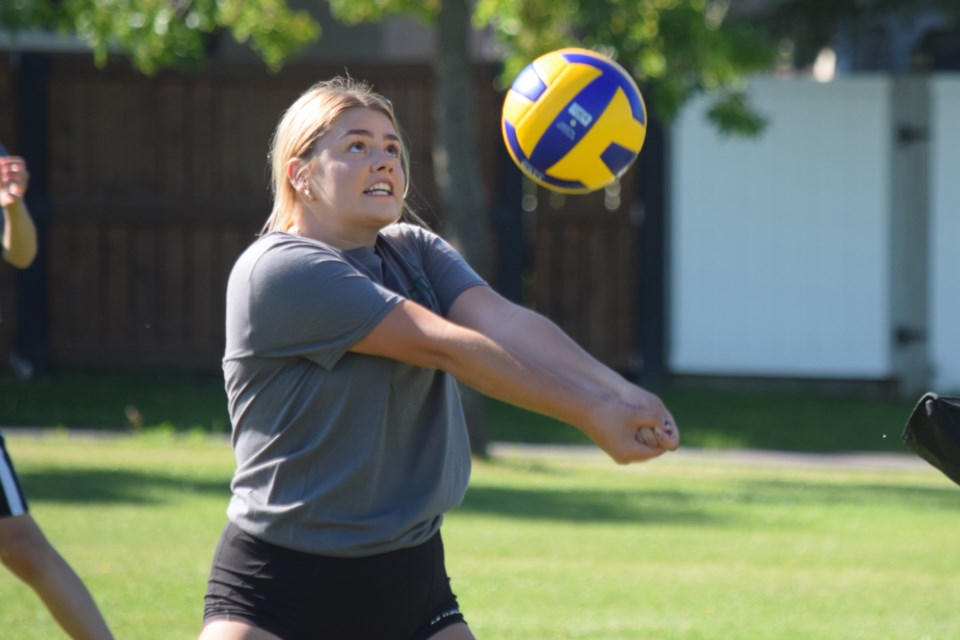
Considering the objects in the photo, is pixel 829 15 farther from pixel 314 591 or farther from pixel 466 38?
pixel 314 591

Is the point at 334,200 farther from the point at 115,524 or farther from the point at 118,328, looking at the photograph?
the point at 118,328

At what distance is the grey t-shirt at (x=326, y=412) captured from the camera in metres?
3.21

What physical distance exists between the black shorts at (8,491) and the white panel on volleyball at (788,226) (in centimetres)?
1001

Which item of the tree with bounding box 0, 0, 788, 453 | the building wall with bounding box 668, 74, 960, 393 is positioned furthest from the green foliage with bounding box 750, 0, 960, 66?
the tree with bounding box 0, 0, 788, 453

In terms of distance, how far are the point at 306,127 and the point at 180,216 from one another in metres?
11.2

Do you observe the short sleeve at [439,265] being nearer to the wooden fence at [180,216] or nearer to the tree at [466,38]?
the tree at [466,38]

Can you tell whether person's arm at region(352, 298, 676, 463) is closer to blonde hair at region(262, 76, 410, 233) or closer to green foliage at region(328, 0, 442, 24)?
blonde hair at region(262, 76, 410, 233)

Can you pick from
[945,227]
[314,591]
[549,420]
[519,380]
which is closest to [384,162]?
[519,380]

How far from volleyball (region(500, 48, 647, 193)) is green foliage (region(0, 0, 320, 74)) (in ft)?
21.6

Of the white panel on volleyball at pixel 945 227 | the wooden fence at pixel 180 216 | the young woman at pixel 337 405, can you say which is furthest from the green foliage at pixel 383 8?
the young woman at pixel 337 405

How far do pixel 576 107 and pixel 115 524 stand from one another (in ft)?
15.8

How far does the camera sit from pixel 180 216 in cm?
1427

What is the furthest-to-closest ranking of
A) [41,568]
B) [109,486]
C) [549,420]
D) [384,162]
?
1. [549,420]
2. [109,486]
3. [41,568]
4. [384,162]

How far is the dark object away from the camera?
11.3 feet
